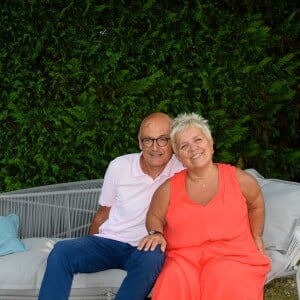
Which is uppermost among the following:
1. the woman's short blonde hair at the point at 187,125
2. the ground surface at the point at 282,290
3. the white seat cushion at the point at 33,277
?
the woman's short blonde hair at the point at 187,125

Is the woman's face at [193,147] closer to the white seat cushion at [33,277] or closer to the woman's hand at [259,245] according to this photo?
the woman's hand at [259,245]

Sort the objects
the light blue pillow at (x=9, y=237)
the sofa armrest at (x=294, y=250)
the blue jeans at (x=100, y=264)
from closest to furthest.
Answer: the blue jeans at (x=100, y=264) → the sofa armrest at (x=294, y=250) → the light blue pillow at (x=9, y=237)

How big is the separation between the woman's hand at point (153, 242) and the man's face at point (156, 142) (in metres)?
0.49

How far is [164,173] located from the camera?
3.12 m

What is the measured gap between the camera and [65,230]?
12.4 ft

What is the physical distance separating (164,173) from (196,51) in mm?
1727

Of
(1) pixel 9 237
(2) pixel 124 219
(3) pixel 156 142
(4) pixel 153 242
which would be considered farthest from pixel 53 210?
(4) pixel 153 242

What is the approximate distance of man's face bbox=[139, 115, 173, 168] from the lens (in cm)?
307

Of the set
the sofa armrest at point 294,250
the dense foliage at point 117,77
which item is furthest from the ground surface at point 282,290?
the dense foliage at point 117,77

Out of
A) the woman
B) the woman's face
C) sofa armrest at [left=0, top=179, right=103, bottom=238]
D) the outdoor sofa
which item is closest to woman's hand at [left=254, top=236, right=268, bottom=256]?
the woman

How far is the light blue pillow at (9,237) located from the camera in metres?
3.21

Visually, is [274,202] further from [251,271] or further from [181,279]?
[181,279]

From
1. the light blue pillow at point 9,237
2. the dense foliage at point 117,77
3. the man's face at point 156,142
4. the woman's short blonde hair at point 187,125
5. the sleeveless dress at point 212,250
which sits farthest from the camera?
the dense foliage at point 117,77

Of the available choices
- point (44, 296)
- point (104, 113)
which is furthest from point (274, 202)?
point (104, 113)
